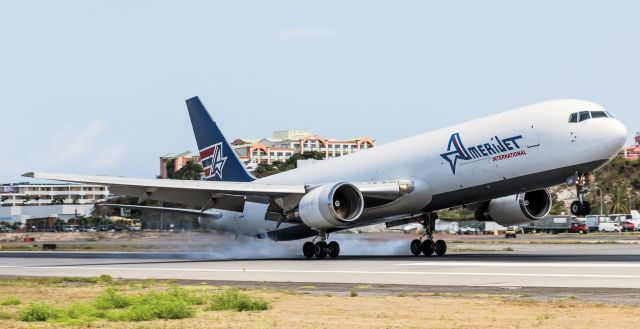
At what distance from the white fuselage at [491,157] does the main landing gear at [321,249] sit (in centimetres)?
173

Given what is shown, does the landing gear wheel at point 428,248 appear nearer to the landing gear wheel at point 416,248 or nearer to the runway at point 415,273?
the landing gear wheel at point 416,248

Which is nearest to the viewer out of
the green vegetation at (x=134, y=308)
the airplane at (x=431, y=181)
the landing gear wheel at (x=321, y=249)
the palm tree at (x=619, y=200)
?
the green vegetation at (x=134, y=308)

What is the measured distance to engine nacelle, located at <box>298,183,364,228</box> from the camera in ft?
118

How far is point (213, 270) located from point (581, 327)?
19.4m

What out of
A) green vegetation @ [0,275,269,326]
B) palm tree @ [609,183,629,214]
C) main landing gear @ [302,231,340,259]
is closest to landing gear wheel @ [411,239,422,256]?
main landing gear @ [302,231,340,259]

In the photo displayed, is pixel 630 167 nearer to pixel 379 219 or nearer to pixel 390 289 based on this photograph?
pixel 379 219

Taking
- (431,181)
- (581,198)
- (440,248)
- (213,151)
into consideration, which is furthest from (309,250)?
(581,198)

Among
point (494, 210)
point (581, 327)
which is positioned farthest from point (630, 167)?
point (581, 327)

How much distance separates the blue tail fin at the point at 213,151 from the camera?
47250 mm

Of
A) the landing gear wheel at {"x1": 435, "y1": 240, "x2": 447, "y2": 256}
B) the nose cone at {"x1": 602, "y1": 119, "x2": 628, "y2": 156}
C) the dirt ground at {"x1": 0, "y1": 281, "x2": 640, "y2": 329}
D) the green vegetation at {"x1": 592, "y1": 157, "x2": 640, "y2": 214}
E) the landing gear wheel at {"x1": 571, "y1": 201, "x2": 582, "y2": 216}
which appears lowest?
the dirt ground at {"x1": 0, "y1": 281, "x2": 640, "y2": 329}

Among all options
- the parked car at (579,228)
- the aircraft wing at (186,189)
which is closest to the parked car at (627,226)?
the parked car at (579,228)

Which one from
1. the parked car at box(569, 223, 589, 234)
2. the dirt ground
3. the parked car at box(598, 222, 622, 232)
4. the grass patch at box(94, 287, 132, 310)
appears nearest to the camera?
the dirt ground

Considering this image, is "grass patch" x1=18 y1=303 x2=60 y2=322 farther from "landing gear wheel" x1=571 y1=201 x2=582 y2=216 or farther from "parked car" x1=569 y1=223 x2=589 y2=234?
"parked car" x1=569 y1=223 x2=589 y2=234

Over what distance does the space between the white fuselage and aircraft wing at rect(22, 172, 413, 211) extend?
0.99m
